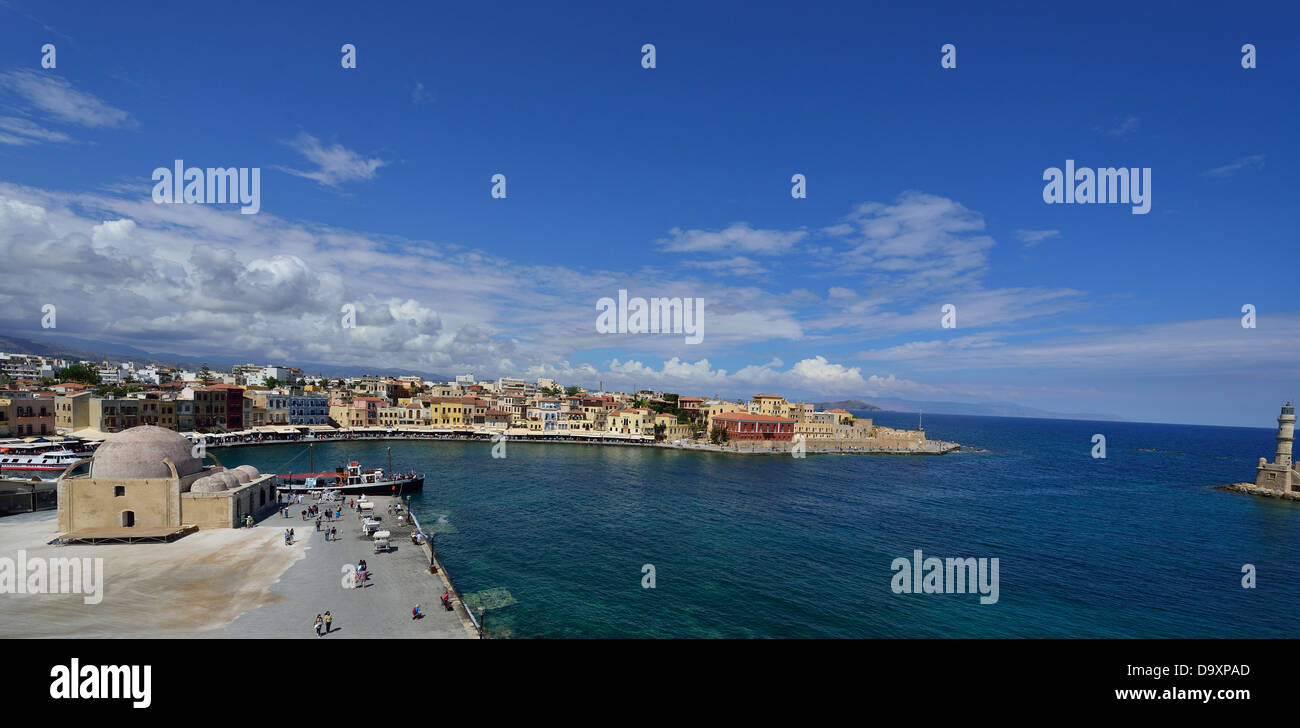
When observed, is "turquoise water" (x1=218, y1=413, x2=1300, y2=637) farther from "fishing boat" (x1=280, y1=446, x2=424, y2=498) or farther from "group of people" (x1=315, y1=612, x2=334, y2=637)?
"group of people" (x1=315, y1=612, x2=334, y2=637)

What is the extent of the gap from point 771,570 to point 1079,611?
17.3m

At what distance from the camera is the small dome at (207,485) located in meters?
33.5

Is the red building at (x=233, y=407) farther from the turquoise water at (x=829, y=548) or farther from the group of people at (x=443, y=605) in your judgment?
the group of people at (x=443, y=605)

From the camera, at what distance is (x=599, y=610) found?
2800 cm

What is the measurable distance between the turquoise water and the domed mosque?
13694 mm

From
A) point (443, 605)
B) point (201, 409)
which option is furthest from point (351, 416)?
point (443, 605)

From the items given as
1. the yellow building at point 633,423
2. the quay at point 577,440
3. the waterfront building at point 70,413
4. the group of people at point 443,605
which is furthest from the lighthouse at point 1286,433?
the waterfront building at point 70,413

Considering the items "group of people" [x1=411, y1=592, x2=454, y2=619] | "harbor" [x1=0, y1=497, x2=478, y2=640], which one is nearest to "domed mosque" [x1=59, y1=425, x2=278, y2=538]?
"harbor" [x1=0, y1=497, x2=478, y2=640]

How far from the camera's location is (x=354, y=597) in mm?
23984

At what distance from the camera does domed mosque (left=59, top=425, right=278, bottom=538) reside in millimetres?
31156

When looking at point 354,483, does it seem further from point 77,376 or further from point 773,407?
point 77,376

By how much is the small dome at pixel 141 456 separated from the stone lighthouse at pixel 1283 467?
401 ft
